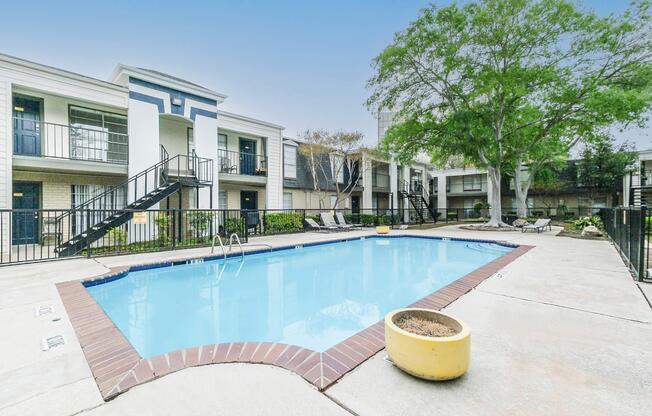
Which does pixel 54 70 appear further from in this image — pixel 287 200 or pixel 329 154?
pixel 329 154

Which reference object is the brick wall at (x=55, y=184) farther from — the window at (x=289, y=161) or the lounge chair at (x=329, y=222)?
the lounge chair at (x=329, y=222)

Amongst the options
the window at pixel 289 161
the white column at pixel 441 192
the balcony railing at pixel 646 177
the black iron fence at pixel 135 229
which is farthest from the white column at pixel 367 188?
the balcony railing at pixel 646 177

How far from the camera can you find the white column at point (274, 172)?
15.2 meters

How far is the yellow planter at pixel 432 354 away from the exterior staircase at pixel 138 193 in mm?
8306

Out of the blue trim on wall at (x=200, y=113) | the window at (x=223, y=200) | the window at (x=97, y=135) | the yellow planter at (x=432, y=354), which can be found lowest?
the yellow planter at (x=432, y=354)

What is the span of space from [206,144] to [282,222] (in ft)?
15.8

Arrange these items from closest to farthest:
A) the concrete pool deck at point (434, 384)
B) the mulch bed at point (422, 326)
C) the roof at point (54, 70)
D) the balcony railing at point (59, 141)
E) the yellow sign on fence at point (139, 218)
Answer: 1. the concrete pool deck at point (434, 384)
2. the mulch bed at point (422, 326)
3. the yellow sign on fence at point (139, 218)
4. the roof at point (54, 70)
5. the balcony railing at point (59, 141)

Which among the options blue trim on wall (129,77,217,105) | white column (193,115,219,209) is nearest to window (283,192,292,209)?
white column (193,115,219,209)

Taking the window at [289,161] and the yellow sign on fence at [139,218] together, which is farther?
the window at [289,161]

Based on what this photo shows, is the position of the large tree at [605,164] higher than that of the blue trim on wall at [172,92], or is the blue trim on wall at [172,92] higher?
the blue trim on wall at [172,92]

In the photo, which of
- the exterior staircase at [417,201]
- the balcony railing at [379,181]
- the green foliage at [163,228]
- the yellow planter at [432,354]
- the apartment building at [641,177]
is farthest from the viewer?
the exterior staircase at [417,201]

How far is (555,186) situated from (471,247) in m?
19.8

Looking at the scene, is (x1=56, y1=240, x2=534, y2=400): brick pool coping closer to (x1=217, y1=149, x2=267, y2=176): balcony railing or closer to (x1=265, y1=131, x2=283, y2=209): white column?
(x1=217, y1=149, x2=267, y2=176): balcony railing

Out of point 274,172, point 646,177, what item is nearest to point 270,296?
point 274,172
